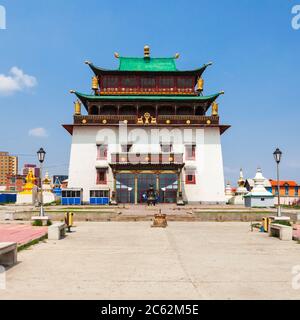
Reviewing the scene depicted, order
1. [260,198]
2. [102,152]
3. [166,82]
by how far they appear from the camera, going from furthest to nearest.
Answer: [166,82] → [102,152] → [260,198]

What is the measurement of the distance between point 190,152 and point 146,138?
5.97 meters

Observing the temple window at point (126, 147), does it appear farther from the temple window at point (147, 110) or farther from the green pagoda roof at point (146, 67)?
the green pagoda roof at point (146, 67)

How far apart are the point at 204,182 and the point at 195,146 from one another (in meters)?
4.82

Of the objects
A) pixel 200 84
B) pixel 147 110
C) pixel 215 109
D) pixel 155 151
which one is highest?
pixel 200 84

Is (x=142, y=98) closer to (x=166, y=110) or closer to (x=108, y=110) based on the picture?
(x=166, y=110)

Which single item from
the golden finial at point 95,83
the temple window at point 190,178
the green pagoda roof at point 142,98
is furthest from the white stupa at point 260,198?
the golden finial at point 95,83

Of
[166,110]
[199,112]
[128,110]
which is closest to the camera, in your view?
[128,110]

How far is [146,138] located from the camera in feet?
160

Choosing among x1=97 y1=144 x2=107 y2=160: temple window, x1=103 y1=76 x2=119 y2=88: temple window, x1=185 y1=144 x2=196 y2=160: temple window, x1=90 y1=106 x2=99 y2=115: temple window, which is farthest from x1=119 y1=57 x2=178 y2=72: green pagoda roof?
x1=97 y1=144 x2=107 y2=160: temple window

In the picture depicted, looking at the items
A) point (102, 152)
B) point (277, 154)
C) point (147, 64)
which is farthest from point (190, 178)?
point (277, 154)

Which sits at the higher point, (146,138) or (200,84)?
(200,84)

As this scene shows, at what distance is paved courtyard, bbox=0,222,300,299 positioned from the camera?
23.1 feet

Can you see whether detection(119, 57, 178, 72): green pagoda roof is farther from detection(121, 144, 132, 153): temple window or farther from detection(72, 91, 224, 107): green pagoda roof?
detection(121, 144, 132, 153): temple window
